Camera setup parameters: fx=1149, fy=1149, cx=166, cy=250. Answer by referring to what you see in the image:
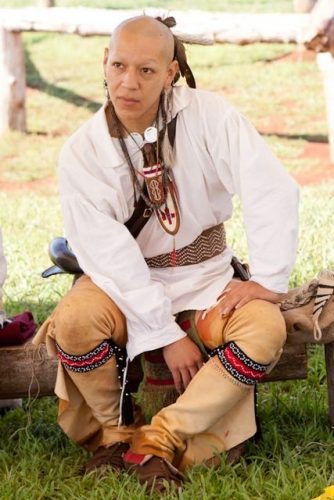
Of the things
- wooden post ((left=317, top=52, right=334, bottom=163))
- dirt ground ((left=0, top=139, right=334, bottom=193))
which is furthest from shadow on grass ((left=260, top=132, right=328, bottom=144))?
wooden post ((left=317, top=52, right=334, bottom=163))

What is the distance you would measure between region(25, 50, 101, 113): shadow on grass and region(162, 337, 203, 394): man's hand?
974cm

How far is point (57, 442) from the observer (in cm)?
432

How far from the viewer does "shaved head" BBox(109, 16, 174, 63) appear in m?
3.93

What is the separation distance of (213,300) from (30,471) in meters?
0.88

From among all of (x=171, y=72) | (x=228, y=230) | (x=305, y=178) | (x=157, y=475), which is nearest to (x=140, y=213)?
(x=171, y=72)

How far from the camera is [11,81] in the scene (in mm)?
11297

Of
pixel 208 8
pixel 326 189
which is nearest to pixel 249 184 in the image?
pixel 326 189

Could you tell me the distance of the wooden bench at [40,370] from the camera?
4203mm

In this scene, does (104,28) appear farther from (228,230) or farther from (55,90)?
(228,230)

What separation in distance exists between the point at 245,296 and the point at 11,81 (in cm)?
782

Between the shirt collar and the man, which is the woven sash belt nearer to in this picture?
the man

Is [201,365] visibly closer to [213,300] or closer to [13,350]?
[213,300]

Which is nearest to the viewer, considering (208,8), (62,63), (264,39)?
(264,39)

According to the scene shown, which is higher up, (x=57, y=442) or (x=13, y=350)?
(x=13, y=350)
